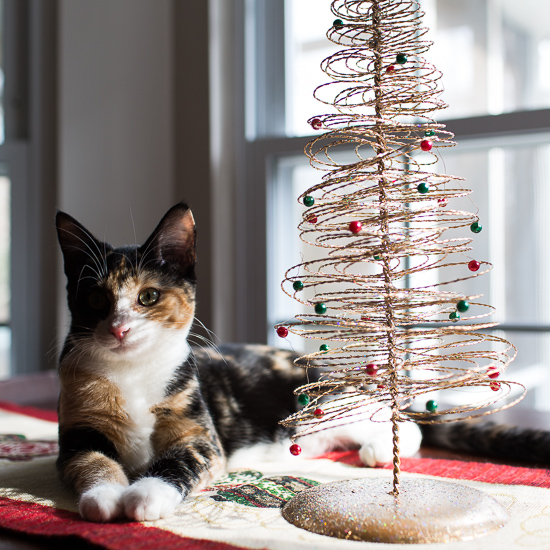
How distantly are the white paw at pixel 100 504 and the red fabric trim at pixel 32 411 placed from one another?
0.88 m

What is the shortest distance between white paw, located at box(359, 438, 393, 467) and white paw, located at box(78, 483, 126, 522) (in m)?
0.48

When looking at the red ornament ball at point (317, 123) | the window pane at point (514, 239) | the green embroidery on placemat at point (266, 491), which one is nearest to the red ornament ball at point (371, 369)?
the green embroidery on placemat at point (266, 491)

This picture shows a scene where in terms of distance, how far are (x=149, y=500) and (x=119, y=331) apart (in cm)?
26

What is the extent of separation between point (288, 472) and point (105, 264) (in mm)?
493

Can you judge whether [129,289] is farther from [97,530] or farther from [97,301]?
[97,530]

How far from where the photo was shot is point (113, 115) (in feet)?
7.30

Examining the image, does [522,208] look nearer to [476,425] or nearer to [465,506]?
[476,425]

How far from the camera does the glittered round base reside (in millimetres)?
777

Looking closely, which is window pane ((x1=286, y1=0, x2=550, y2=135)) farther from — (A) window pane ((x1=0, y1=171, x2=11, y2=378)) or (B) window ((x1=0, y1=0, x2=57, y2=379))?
(A) window pane ((x1=0, y1=171, x2=11, y2=378))

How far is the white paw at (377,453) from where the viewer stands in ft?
3.76

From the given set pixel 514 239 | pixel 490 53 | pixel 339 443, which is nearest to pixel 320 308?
pixel 339 443

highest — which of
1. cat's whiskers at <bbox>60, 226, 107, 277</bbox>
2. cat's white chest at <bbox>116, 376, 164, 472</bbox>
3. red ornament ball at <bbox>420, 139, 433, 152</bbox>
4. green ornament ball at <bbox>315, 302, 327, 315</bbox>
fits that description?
red ornament ball at <bbox>420, 139, 433, 152</bbox>

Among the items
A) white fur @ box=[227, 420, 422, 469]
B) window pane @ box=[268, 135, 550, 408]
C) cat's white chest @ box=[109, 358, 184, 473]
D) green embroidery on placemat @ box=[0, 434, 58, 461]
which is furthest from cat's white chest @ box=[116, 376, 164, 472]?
window pane @ box=[268, 135, 550, 408]

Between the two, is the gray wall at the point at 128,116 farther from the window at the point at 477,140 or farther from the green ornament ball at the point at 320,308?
the green ornament ball at the point at 320,308
